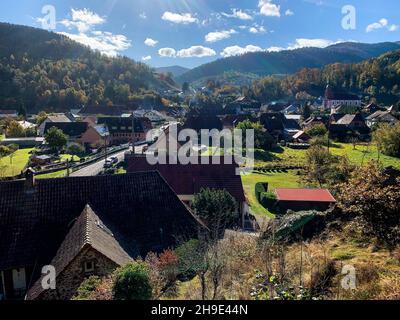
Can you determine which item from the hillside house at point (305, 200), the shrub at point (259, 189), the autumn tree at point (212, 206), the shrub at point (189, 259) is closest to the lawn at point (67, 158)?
the shrub at point (259, 189)

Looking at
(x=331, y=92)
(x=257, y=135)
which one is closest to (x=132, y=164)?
(x=257, y=135)

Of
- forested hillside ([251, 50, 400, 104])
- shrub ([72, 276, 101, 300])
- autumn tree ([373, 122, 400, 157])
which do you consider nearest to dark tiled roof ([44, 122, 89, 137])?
autumn tree ([373, 122, 400, 157])

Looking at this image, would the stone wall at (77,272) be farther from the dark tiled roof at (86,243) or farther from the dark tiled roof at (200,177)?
the dark tiled roof at (200,177)

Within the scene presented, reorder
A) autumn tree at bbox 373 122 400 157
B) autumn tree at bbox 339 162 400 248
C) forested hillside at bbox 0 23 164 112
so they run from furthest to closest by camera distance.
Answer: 1. forested hillside at bbox 0 23 164 112
2. autumn tree at bbox 373 122 400 157
3. autumn tree at bbox 339 162 400 248

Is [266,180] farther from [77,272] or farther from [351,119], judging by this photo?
[351,119]

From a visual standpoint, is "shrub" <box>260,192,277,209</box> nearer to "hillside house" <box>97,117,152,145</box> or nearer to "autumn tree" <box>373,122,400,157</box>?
"autumn tree" <box>373,122,400,157</box>

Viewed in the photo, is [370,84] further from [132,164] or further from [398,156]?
[132,164]
